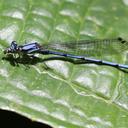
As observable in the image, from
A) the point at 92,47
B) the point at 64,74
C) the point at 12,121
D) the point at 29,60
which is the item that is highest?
the point at 92,47

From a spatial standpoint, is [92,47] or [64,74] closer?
[64,74]

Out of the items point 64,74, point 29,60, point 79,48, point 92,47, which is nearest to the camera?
point 64,74

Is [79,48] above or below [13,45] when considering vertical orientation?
above

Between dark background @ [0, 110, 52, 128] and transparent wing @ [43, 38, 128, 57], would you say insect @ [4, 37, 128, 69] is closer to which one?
transparent wing @ [43, 38, 128, 57]

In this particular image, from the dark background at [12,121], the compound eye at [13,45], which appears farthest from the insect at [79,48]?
the dark background at [12,121]

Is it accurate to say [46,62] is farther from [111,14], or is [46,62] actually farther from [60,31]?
[111,14]

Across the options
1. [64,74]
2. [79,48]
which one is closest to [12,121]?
[64,74]

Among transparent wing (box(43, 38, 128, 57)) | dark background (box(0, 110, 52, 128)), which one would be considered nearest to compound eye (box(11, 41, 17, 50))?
transparent wing (box(43, 38, 128, 57))

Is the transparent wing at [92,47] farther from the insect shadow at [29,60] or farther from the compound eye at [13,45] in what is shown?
the compound eye at [13,45]

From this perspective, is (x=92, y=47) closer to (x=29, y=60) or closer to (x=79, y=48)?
(x=79, y=48)

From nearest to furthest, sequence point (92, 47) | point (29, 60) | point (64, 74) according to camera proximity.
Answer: point (64, 74)
point (29, 60)
point (92, 47)
